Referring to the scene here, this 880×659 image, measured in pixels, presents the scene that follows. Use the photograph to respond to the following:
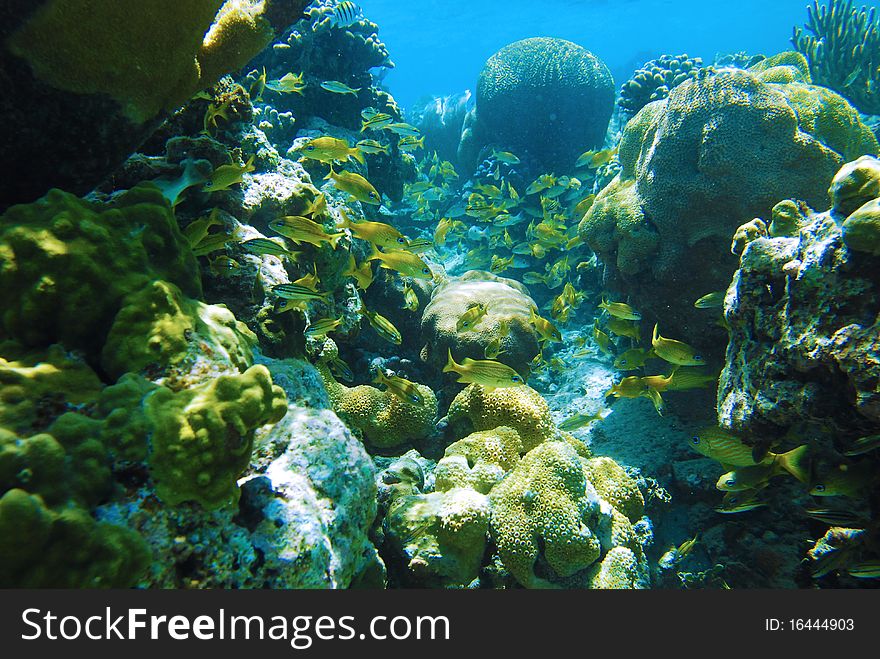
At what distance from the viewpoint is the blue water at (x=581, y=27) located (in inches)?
1945

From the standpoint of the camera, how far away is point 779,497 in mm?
3891

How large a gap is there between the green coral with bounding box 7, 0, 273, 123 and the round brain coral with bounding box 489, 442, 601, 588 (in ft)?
12.5

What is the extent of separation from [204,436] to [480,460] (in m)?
2.91

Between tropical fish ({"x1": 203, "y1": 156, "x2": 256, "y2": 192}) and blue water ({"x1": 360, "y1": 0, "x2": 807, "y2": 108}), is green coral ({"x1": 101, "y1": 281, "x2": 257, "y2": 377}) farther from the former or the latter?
blue water ({"x1": 360, "y1": 0, "x2": 807, "y2": 108})

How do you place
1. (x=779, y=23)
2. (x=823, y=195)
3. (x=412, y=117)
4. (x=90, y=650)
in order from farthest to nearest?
(x=779, y=23)
(x=412, y=117)
(x=823, y=195)
(x=90, y=650)

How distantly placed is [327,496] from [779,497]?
410cm

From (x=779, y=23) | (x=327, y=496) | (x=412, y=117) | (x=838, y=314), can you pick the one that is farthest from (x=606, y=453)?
(x=779, y=23)

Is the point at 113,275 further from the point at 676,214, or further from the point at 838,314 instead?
the point at 676,214

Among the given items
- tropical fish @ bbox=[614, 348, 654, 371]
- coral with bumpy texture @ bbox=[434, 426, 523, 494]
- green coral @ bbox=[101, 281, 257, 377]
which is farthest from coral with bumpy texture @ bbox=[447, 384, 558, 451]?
green coral @ bbox=[101, 281, 257, 377]

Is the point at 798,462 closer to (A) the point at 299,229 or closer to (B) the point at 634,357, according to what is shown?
(B) the point at 634,357

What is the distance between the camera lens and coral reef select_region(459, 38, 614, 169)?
42.7 feet

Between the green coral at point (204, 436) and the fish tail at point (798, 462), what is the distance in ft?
12.5

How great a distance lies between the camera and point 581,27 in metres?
60.1

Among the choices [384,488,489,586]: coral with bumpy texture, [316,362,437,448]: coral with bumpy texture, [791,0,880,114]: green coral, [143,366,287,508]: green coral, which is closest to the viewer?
[143,366,287,508]: green coral
